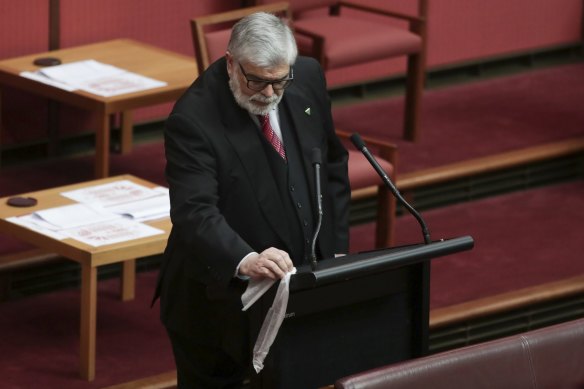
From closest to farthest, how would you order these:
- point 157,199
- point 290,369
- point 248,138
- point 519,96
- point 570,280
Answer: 1. point 290,369
2. point 248,138
3. point 157,199
4. point 570,280
5. point 519,96

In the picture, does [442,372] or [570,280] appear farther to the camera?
[570,280]

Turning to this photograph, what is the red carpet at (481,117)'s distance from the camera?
673cm

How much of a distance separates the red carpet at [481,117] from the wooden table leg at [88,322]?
195 cm

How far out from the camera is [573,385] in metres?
3.74

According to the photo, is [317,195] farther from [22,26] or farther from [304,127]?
[22,26]

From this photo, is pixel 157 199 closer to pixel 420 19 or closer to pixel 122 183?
pixel 122 183

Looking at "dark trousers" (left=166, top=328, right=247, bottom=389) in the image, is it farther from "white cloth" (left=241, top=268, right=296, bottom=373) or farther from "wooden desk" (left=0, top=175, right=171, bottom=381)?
"wooden desk" (left=0, top=175, right=171, bottom=381)

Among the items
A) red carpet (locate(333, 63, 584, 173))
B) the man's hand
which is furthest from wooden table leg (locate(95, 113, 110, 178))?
the man's hand

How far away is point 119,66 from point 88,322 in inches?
62.0

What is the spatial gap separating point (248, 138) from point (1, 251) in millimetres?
2026

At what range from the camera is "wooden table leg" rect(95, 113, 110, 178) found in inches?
223

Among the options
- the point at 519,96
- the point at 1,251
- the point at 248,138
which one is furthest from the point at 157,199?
the point at 519,96

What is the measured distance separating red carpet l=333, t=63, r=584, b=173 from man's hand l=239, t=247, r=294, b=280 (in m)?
3.01

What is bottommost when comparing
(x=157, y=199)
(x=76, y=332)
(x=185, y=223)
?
(x=76, y=332)
